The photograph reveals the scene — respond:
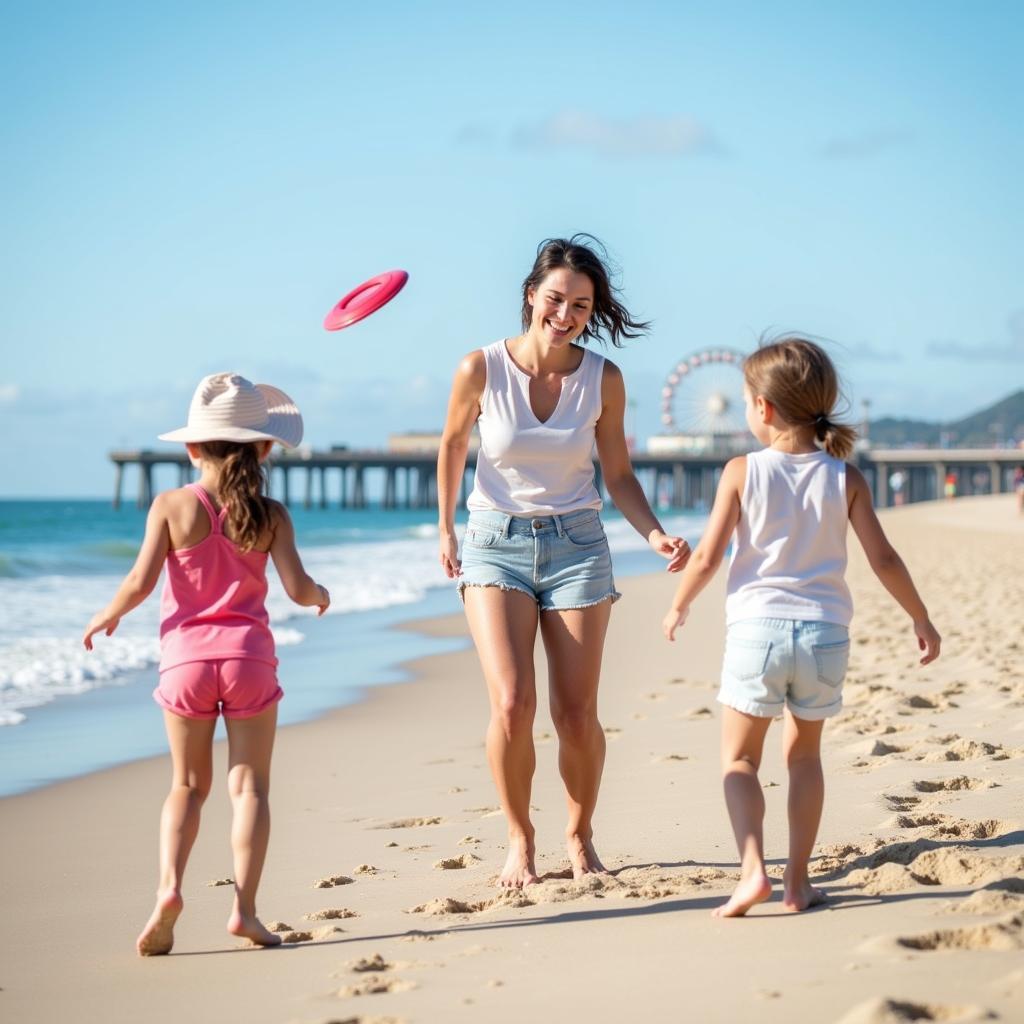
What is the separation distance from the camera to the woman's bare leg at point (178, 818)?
3201 millimetres

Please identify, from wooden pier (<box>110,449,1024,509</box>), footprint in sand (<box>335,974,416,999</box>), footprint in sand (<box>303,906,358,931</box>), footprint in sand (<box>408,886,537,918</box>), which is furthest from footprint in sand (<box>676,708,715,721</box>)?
wooden pier (<box>110,449,1024,509</box>)

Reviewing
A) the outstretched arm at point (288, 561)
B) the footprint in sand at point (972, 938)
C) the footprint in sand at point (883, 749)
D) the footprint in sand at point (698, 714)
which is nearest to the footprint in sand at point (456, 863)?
the outstretched arm at point (288, 561)

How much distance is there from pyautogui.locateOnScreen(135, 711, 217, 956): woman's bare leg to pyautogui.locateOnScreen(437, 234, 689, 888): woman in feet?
2.81

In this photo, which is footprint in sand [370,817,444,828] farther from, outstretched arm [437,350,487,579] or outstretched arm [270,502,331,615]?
outstretched arm [270,502,331,615]

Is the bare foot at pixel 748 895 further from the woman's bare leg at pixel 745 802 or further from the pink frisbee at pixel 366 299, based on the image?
the pink frisbee at pixel 366 299

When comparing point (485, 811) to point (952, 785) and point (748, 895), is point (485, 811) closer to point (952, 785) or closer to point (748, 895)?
point (952, 785)

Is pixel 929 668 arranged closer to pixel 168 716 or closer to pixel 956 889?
pixel 956 889

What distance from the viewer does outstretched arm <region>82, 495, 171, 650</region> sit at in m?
3.25

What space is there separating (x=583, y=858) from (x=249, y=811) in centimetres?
104

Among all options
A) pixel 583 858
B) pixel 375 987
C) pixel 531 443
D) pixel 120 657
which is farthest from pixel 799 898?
pixel 120 657

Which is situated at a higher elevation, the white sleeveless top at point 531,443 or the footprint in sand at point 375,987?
the white sleeveless top at point 531,443

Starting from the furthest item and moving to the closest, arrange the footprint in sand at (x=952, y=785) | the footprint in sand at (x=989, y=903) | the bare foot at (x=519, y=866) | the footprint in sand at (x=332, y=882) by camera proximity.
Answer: the footprint in sand at (x=952, y=785) → the footprint in sand at (x=332, y=882) → the bare foot at (x=519, y=866) → the footprint in sand at (x=989, y=903)

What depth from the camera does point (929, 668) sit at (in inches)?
299

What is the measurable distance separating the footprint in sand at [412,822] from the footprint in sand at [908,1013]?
102 inches
